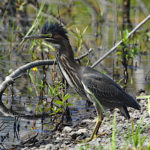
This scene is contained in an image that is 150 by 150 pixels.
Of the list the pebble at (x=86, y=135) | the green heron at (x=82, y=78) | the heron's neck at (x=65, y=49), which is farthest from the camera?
the heron's neck at (x=65, y=49)

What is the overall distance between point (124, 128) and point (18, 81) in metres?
3.57

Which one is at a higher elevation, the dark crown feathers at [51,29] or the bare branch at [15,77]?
the dark crown feathers at [51,29]

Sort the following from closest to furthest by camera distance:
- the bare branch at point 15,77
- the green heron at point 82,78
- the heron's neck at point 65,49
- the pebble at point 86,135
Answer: the pebble at point 86,135
the green heron at point 82,78
the heron's neck at point 65,49
the bare branch at point 15,77

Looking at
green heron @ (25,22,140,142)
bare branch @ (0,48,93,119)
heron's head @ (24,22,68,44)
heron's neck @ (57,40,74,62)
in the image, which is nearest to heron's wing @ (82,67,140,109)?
green heron @ (25,22,140,142)

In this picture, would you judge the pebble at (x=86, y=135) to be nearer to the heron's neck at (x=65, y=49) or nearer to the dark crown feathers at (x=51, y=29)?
the heron's neck at (x=65, y=49)

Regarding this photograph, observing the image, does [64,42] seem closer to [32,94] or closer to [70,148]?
[70,148]

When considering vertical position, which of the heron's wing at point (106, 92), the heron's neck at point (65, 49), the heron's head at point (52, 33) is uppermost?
the heron's head at point (52, 33)

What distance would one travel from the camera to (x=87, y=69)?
571 centimetres

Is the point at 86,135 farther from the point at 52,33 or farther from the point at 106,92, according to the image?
the point at 52,33

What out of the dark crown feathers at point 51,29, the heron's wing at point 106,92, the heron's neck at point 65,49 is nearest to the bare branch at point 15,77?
the heron's neck at point 65,49

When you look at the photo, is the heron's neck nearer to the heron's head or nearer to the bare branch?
the heron's head

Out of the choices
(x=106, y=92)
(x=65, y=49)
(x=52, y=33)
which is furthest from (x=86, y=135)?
(x=52, y=33)

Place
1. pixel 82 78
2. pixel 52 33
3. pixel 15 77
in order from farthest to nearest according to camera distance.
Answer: pixel 15 77 < pixel 52 33 < pixel 82 78

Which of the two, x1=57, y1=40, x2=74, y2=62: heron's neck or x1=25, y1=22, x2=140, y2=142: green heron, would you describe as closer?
x1=25, y1=22, x2=140, y2=142: green heron
